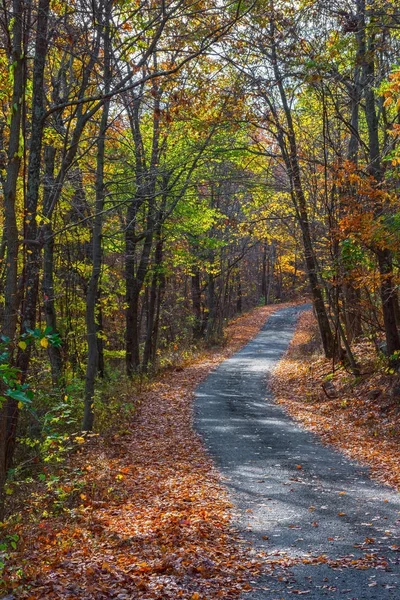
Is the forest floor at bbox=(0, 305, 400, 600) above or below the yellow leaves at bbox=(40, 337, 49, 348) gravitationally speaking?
below

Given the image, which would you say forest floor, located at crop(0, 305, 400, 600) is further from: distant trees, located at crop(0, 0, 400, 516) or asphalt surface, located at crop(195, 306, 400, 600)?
distant trees, located at crop(0, 0, 400, 516)

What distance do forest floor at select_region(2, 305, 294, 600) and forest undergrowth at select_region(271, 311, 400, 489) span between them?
284 centimetres

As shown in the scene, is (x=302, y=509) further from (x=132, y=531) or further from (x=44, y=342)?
(x=44, y=342)

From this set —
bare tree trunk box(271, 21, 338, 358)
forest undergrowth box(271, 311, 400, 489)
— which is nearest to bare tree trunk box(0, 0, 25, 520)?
forest undergrowth box(271, 311, 400, 489)

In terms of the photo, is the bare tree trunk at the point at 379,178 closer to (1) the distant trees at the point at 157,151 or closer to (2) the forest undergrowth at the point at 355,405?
(1) the distant trees at the point at 157,151

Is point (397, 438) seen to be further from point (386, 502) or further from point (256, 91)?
point (256, 91)

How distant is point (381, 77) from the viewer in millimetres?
13234

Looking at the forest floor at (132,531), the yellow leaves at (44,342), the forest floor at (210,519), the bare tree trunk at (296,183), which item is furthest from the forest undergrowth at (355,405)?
the yellow leaves at (44,342)

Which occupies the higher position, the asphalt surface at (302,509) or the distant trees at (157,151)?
the distant trees at (157,151)

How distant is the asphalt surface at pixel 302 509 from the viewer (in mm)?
5426

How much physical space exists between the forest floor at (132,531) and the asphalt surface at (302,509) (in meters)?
0.31

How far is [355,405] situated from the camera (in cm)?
1402

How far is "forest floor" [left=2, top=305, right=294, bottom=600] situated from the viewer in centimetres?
531

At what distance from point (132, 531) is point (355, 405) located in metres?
8.46
